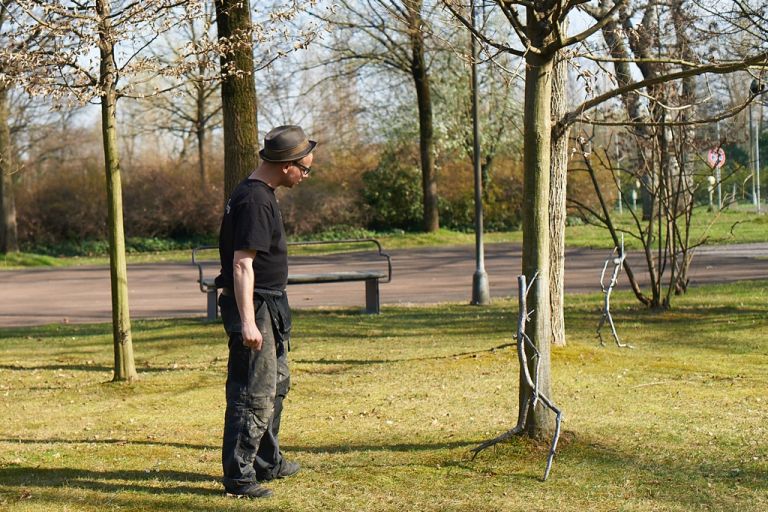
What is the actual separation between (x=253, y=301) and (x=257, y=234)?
0.36 m

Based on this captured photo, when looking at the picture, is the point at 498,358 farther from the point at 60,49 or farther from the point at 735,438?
the point at 60,49

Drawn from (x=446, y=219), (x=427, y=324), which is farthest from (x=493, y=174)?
(x=427, y=324)

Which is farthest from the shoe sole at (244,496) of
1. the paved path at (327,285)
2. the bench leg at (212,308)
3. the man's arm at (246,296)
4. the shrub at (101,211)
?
the shrub at (101,211)

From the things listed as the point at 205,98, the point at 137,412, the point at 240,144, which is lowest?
the point at 137,412

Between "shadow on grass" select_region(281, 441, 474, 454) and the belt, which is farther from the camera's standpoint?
"shadow on grass" select_region(281, 441, 474, 454)

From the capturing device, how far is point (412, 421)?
295 inches

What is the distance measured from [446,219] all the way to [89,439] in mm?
33411

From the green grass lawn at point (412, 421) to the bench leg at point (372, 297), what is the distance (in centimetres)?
171

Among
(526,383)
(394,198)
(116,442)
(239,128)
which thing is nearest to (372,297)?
(239,128)

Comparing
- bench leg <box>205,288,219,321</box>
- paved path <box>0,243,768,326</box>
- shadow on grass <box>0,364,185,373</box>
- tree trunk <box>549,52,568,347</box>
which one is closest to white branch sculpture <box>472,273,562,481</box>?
tree trunk <box>549,52,568,347</box>

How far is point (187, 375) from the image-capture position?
10.2 meters

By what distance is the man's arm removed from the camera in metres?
5.09

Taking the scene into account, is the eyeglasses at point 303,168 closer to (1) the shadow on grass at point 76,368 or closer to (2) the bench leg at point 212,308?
(1) the shadow on grass at point 76,368

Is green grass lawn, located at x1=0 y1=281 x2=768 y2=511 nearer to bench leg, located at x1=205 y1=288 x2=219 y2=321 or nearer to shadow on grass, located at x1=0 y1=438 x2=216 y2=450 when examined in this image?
shadow on grass, located at x1=0 y1=438 x2=216 y2=450
